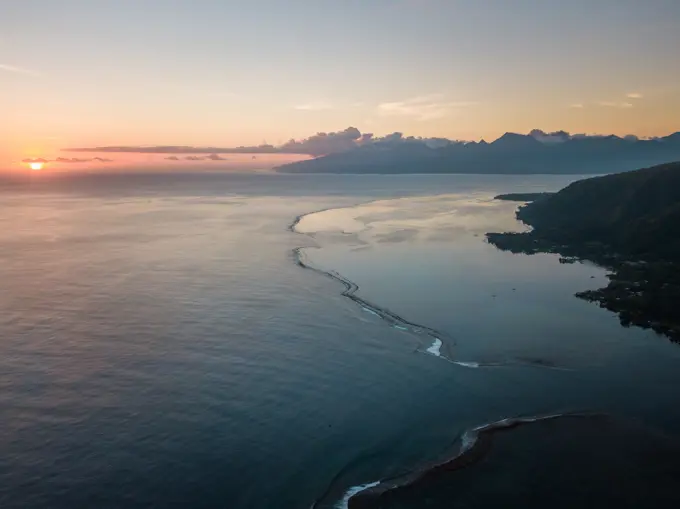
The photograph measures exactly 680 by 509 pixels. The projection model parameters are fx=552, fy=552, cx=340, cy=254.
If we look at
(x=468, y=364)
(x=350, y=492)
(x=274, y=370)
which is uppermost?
(x=468, y=364)

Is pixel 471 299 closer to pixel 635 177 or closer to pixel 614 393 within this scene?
pixel 614 393

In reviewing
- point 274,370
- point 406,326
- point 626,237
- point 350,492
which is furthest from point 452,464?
point 626,237

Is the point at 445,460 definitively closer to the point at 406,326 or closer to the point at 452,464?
the point at 452,464

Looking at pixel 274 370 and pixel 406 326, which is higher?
pixel 406 326

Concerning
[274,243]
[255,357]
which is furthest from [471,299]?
[274,243]

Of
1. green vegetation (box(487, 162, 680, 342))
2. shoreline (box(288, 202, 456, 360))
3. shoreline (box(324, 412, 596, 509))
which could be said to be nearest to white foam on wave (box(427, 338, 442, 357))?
shoreline (box(288, 202, 456, 360))

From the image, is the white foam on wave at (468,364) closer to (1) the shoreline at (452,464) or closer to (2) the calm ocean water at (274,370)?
(2) the calm ocean water at (274,370)

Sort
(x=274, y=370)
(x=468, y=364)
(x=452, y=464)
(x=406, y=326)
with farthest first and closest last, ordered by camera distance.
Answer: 1. (x=406, y=326)
2. (x=468, y=364)
3. (x=274, y=370)
4. (x=452, y=464)

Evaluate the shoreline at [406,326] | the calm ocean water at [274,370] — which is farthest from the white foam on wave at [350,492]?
the shoreline at [406,326]
